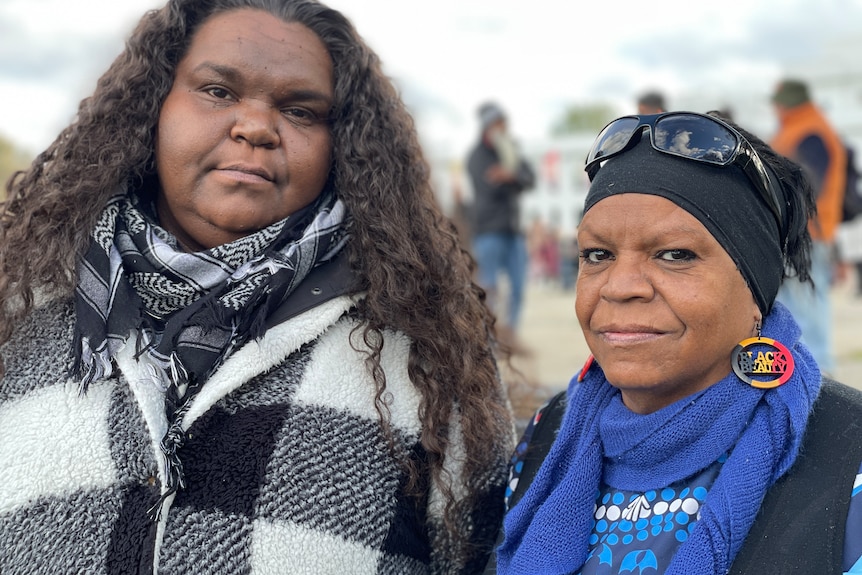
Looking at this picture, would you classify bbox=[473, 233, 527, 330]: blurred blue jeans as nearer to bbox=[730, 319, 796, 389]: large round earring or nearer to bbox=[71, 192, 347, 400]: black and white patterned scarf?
bbox=[71, 192, 347, 400]: black and white patterned scarf

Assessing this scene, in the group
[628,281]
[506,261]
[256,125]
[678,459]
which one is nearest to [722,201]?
[628,281]

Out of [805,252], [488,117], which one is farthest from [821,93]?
[805,252]

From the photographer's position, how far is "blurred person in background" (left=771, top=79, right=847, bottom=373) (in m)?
5.32

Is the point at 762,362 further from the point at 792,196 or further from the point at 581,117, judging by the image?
the point at 581,117

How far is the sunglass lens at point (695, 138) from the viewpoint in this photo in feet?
5.60

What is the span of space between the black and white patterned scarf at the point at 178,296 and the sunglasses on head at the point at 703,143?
874 mm

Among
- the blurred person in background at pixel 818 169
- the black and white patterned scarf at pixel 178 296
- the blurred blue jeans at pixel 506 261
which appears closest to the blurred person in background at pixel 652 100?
the blurred person in background at pixel 818 169

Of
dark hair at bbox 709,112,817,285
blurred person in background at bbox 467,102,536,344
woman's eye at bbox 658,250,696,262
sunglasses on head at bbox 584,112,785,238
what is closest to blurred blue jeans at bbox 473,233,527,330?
blurred person in background at bbox 467,102,536,344

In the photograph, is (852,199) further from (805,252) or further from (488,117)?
(805,252)

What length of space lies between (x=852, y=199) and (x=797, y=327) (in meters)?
4.82

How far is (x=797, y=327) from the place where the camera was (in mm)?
1792

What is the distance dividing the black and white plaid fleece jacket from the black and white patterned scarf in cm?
6

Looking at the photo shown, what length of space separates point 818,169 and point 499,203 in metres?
2.70

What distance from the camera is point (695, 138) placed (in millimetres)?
1728
